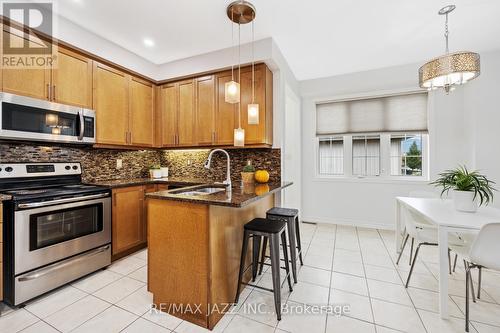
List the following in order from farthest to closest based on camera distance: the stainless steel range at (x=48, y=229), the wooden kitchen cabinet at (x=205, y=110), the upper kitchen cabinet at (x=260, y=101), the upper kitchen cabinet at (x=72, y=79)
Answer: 1. the wooden kitchen cabinet at (x=205, y=110)
2. the upper kitchen cabinet at (x=260, y=101)
3. the upper kitchen cabinet at (x=72, y=79)
4. the stainless steel range at (x=48, y=229)

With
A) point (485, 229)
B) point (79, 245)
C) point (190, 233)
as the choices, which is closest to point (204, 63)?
point (190, 233)

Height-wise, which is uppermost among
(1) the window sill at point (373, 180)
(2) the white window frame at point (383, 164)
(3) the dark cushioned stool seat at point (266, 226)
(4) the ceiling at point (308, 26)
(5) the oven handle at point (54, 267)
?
(4) the ceiling at point (308, 26)

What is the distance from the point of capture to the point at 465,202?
1.97 metres

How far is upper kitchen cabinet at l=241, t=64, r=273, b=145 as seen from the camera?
2.83m

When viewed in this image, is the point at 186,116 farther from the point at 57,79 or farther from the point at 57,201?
the point at 57,201

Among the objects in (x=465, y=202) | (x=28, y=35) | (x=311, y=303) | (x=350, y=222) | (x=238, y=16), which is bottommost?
(x=311, y=303)

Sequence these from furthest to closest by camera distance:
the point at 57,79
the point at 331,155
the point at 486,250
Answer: the point at 331,155 < the point at 57,79 < the point at 486,250

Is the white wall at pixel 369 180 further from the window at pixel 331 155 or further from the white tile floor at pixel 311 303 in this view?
the white tile floor at pixel 311 303

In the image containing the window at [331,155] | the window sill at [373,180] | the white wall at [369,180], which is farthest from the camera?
the window at [331,155]

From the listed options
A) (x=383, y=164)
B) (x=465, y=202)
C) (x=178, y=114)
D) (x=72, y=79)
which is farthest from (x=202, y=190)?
(x=383, y=164)

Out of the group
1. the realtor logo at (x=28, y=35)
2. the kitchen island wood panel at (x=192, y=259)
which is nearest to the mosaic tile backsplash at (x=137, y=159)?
the realtor logo at (x=28, y=35)

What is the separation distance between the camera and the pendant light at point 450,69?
6.45ft

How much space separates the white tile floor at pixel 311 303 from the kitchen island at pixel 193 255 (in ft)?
0.39

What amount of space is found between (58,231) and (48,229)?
9 centimetres
